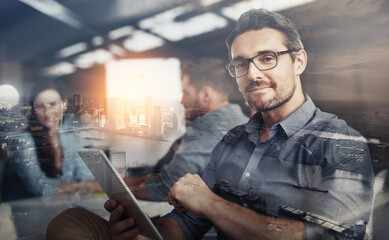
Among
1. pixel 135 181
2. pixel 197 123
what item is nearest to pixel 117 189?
pixel 135 181

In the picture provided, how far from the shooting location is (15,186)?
164cm

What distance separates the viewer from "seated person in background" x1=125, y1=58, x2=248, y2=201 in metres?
1.54

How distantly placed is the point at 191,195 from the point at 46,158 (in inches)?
30.5

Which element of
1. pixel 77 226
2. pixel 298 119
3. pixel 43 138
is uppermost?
pixel 298 119

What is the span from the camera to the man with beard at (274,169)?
1237 millimetres

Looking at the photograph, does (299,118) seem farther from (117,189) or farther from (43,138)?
(43,138)

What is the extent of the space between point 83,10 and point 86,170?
0.83 metres

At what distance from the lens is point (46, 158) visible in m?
1.66

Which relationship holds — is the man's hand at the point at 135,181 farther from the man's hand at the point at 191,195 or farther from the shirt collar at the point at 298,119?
the shirt collar at the point at 298,119

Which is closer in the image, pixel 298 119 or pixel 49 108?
pixel 298 119

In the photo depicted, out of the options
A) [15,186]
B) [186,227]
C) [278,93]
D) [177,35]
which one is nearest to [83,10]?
[177,35]

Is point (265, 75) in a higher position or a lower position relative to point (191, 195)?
higher

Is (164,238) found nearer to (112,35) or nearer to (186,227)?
(186,227)

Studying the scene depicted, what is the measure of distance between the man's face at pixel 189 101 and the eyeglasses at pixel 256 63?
22cm
